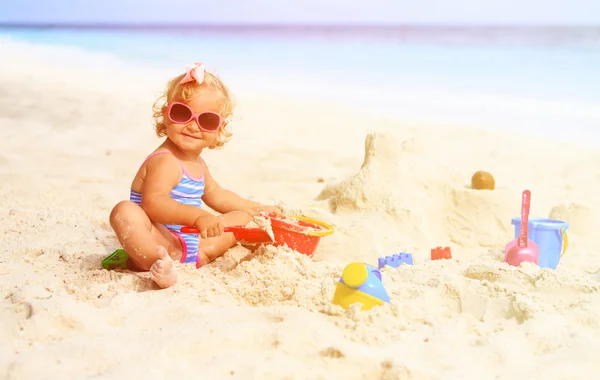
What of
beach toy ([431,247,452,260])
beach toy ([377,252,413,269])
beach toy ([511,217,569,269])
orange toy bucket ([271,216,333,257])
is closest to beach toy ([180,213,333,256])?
orange toy bucket ([271,216,333,257])

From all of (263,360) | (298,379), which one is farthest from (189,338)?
(298,379)

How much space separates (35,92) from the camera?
6.43m

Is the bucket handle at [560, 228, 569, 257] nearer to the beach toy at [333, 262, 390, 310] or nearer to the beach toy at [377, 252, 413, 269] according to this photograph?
the beach toy at [377, 252, 413, 269]

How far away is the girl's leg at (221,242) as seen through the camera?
7.86 ft

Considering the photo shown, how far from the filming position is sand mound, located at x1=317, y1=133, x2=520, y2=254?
297 cm

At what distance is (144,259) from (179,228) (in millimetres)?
225

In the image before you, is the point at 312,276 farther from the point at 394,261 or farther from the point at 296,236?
the point at 394,261

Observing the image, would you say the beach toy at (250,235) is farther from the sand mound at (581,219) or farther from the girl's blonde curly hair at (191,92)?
the sand mound at (581,219)

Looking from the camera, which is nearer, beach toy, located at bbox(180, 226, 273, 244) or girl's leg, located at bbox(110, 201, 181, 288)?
girl's leg, located at bbox(110, 201, 181, 288)

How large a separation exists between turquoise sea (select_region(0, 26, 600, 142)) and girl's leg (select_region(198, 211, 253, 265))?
3.83 metres

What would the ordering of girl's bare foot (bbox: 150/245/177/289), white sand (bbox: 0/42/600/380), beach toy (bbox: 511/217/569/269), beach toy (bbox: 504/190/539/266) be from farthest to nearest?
beach toy (bbox: 511/217/569/269) → beach toy (bbox: 504/190/539/266) → girl's bare foot (bbox: 150/245/177/289) → white sand (bbox: 0/42/600/380)

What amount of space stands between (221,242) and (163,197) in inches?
13.1

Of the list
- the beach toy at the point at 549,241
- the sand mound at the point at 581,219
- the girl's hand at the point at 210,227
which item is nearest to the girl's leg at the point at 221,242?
the girl's hand at the point at 210,227

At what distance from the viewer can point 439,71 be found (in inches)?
376
